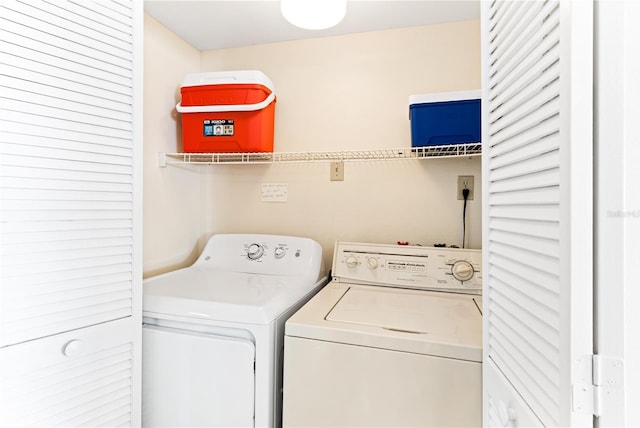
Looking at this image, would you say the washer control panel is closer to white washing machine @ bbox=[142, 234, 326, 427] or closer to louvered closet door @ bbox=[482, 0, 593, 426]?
white washing machine @ bbox=[142, 234, 326, 427]

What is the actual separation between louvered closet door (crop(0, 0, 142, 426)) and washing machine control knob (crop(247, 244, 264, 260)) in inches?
29.1

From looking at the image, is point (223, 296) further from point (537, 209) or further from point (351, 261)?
point (537, 209)

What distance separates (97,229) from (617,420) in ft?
4.73

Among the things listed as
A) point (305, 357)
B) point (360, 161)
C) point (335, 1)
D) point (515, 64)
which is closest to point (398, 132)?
point (360, 161)

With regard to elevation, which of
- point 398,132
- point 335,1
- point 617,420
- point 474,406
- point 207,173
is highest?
point 335,1

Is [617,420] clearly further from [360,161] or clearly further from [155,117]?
[155,117]

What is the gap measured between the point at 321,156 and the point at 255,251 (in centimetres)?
71

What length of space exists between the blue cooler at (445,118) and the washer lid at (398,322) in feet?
2.52

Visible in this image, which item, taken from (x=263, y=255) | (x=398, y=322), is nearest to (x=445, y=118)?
(x=398, y=322)

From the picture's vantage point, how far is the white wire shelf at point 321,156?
1.75 m

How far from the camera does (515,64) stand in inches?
32.2

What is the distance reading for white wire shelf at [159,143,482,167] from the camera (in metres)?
1.75

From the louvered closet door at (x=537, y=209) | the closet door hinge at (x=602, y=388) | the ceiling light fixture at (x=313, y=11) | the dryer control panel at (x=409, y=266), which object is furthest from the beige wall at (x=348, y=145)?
the closet door hinge at (x=602, y=388)

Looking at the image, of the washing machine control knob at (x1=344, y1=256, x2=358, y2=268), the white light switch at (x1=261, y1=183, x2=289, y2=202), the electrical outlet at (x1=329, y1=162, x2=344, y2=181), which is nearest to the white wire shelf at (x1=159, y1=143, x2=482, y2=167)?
the electrical outlet at (x1=329, y1=162, x2=344, y2=181)
